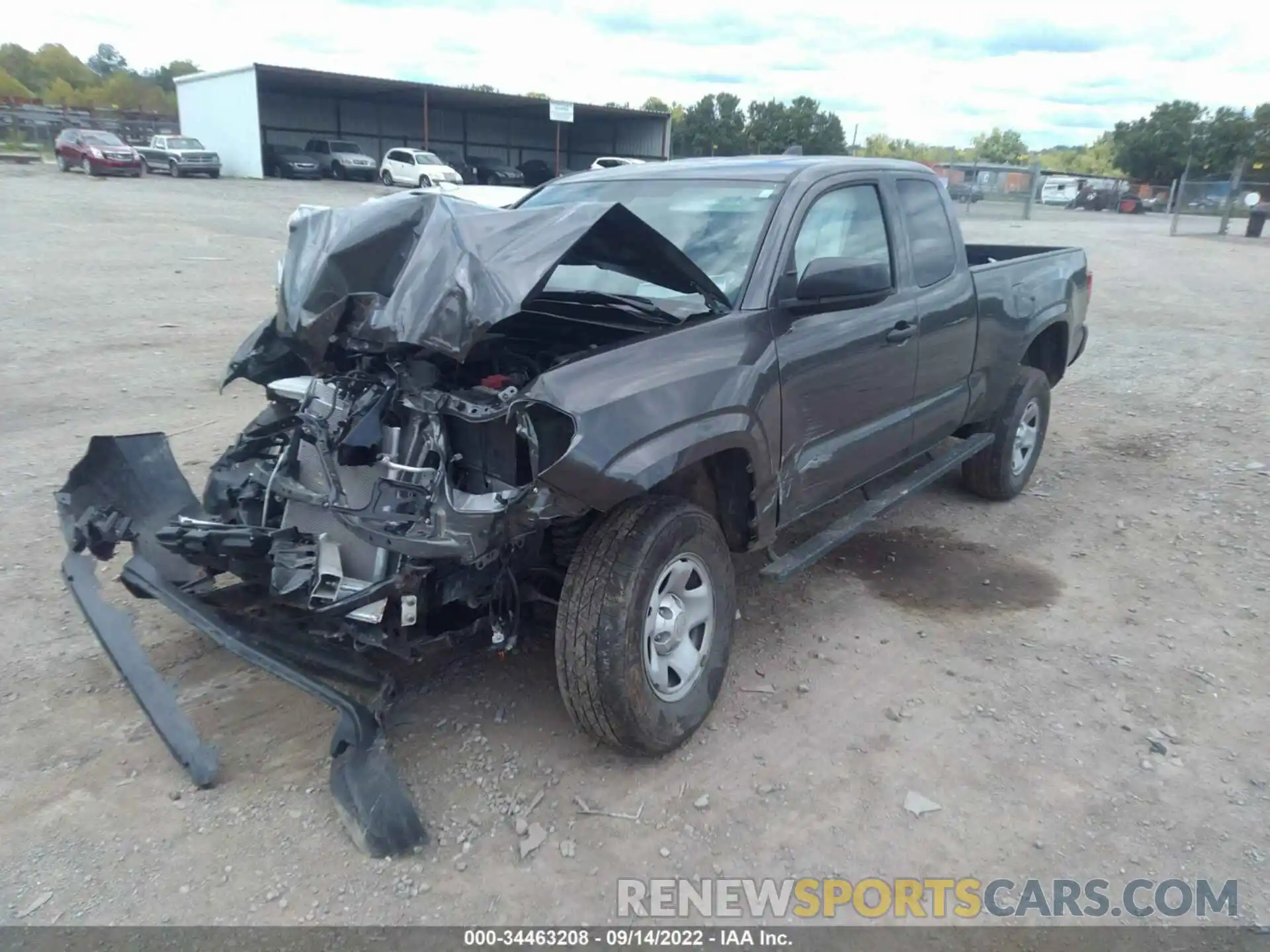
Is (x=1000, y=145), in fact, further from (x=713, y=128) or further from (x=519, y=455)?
(x=519, y=455)

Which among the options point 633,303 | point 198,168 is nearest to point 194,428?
point 633,303

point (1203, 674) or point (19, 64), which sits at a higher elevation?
point (19, 64)

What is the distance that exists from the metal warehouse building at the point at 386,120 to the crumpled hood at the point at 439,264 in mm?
38112

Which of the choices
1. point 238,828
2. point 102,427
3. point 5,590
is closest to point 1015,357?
point 238,828

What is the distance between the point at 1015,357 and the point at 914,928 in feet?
12.4

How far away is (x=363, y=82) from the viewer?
125ft

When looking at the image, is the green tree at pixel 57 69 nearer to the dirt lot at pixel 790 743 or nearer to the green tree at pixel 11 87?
the green tree at pixel 11 87

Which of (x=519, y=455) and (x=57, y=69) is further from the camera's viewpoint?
(x=57, y=69)

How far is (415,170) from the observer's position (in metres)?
33.5

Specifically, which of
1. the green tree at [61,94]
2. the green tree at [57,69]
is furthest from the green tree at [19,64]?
the green tree at [61,94]

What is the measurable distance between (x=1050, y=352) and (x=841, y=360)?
3060 mm

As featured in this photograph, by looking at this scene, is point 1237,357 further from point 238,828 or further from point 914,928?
point 238,828

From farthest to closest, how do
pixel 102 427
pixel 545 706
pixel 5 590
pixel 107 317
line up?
pixel 107 317, pixel 102 427, pixel 5 590, pixel 545 706

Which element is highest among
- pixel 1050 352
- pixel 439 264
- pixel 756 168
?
pixel 756 168
